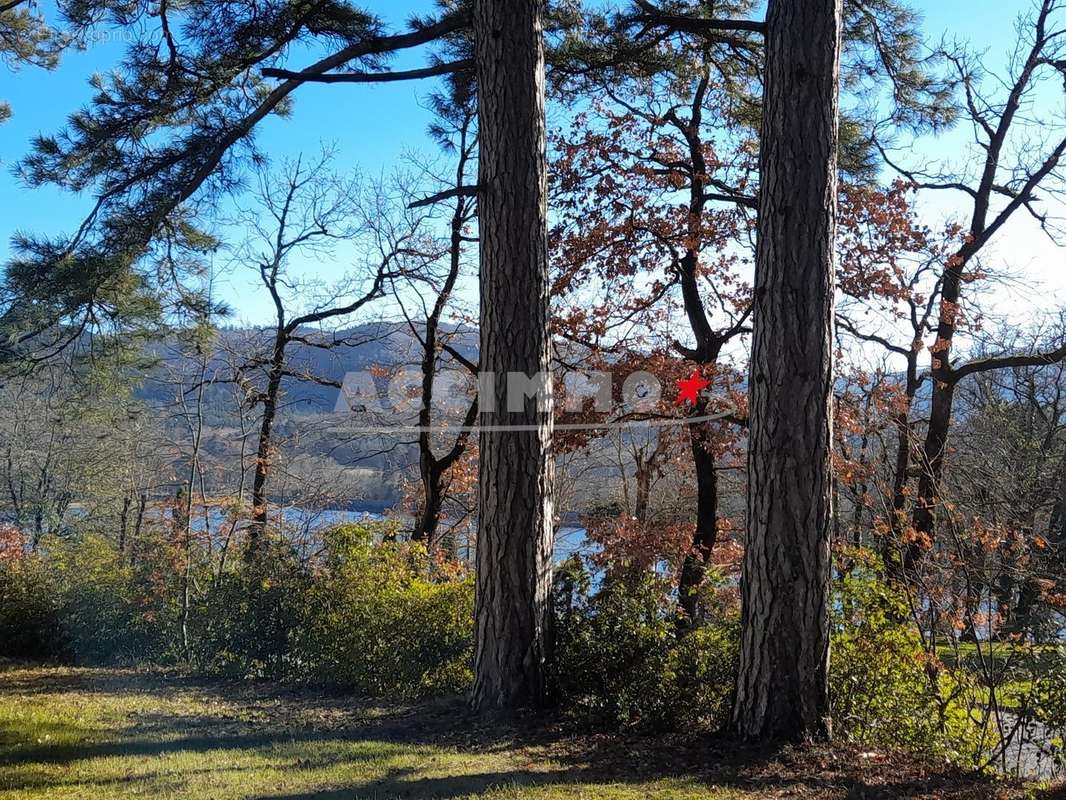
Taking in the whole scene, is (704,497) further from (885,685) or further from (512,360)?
(512,360)

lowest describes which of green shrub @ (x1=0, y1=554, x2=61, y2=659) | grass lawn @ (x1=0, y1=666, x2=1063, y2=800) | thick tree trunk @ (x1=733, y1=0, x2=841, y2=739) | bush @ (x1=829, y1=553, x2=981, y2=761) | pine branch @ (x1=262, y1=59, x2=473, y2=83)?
green shrub @ (x1=0, y1=554, x2=61, y2=659)

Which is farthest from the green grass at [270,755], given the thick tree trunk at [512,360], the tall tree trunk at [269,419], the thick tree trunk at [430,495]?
the tall tree trunk at [269,419]

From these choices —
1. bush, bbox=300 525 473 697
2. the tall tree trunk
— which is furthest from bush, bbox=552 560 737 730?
the tall tree trunk

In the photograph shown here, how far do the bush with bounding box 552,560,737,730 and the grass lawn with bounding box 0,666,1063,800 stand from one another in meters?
0.32

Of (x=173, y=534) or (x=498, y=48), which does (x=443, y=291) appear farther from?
(x=498, y=48)

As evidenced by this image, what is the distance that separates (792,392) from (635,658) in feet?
7.05

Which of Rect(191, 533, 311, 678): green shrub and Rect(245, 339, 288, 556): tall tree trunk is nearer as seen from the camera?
Rect(191, 533, 311, 678): green shrub

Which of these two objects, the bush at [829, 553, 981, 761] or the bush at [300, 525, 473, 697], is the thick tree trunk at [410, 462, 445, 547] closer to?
the bush at [300, 525, 473, 697]

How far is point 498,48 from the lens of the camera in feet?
18.1

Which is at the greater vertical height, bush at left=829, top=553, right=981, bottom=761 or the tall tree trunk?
the tall tree trunk

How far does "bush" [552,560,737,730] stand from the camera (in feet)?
17.1

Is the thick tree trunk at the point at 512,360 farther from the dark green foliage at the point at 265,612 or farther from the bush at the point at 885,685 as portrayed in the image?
the bush at the point at 885,685

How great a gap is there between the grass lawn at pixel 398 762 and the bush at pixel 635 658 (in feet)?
1.05

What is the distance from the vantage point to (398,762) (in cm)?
442
